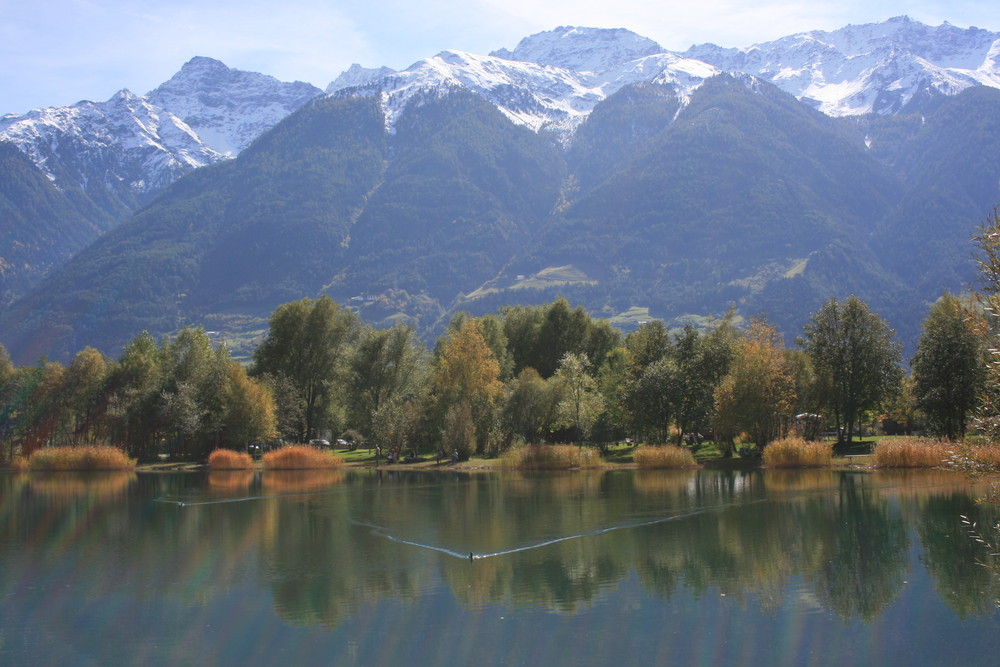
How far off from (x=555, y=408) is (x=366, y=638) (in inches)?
2079

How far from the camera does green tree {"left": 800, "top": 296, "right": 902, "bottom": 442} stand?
218 feet

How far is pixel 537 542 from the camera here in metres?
32.5

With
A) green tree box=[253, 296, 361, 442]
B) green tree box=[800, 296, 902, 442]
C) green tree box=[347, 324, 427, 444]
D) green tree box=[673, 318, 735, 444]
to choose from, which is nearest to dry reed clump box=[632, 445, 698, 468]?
green tree box=[673, 318, 735, 444]

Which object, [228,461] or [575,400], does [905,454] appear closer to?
[575,400]

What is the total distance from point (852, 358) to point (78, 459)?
65491 millimetres

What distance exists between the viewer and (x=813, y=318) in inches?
2689

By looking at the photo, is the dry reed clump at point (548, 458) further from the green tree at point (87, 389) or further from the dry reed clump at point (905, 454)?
the green tree at point (87, 389)

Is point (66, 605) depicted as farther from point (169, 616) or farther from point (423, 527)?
point (423, 527)

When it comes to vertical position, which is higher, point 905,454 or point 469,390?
point 469,390

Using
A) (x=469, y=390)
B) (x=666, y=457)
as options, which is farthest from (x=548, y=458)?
(x=469, y=390)

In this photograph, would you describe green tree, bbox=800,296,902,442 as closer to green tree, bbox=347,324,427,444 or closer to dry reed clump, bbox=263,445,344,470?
green tree, bbox=347,324,427,444

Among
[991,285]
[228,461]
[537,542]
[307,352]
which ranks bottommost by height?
[537,542]

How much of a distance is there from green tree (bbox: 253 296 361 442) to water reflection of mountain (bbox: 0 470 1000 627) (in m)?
36.3

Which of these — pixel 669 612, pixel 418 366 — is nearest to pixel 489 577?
pixel 669 612
